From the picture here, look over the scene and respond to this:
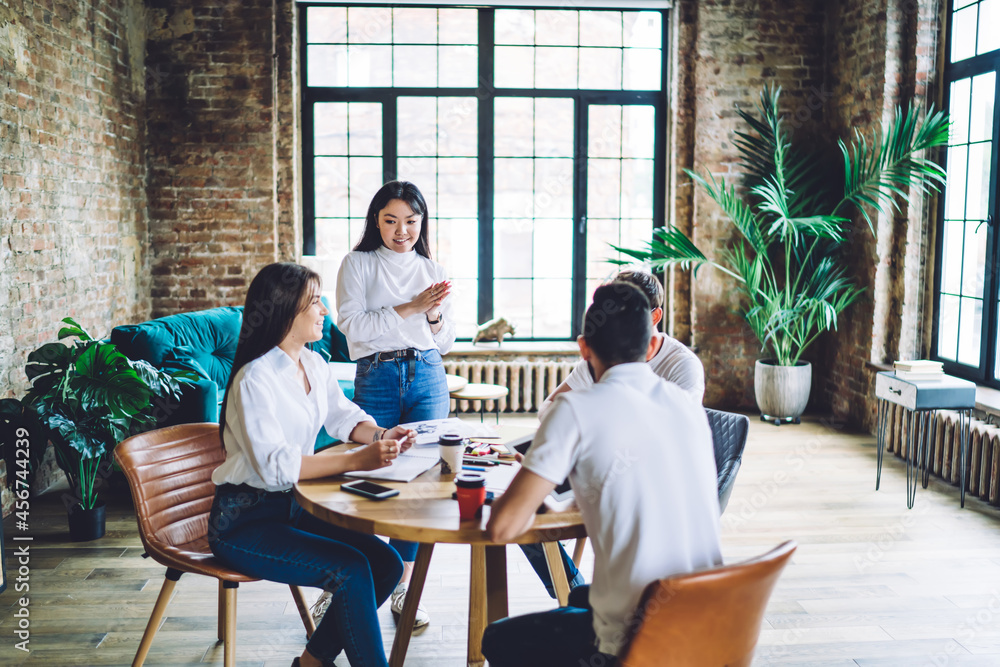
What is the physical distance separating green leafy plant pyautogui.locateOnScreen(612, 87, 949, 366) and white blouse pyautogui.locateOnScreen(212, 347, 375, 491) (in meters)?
3.97

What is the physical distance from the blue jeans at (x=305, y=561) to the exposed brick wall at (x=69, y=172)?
2.52m

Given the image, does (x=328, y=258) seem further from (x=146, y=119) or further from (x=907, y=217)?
(x=907, y=217)

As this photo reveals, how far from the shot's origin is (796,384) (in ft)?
20.3

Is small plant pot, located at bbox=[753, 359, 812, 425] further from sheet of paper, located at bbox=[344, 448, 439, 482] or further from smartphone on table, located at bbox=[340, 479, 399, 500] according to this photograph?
smartphone on table, located at bbox=[340, 479, 399, 500]

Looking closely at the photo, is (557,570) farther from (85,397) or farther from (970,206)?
(970,206)

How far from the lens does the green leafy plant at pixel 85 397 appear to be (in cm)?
376

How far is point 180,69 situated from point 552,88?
285cm

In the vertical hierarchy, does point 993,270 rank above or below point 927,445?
above

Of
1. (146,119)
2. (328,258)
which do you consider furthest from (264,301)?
(146,119)

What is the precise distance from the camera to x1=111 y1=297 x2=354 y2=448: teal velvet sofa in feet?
14.2

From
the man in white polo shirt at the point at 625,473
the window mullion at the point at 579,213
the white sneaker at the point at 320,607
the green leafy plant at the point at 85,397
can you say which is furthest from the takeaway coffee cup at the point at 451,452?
the window mullion at the point at 579,213

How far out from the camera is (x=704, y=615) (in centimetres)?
155

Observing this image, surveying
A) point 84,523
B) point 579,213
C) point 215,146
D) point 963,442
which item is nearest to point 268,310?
point 84,523

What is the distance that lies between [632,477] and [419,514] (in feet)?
2.02
